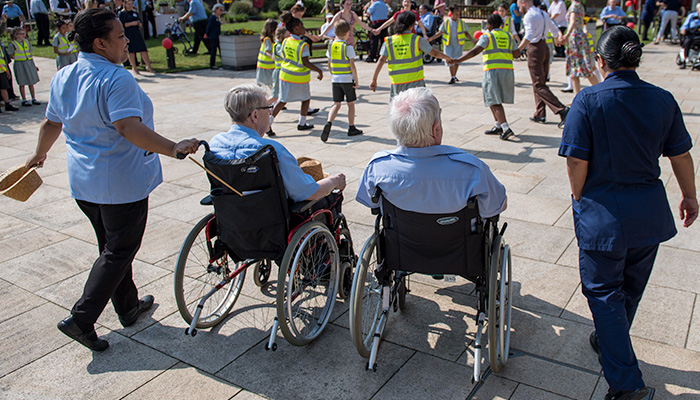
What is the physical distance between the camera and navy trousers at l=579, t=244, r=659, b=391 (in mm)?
2709

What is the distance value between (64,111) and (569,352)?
119 inches

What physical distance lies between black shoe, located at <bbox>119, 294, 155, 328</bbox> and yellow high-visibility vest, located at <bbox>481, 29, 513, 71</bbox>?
5.45 m

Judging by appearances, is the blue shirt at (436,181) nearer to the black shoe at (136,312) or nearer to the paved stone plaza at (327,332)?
the paved stone plaza at (327,332)

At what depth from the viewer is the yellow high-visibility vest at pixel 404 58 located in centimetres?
738

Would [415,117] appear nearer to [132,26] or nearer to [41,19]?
[132,26]

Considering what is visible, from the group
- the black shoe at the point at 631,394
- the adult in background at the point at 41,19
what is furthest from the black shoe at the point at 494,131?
the adult in background at the point at 41,19

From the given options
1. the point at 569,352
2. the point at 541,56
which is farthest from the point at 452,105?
the point at 569,352

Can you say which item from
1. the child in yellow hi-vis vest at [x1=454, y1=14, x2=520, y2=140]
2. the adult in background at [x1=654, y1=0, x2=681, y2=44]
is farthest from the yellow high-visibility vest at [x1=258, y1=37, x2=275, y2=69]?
the adult in background at [x1=654, y1=0, x2=681, y2=44]

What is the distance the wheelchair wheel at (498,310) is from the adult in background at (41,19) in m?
21.5

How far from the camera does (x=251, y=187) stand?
3188 millimetres

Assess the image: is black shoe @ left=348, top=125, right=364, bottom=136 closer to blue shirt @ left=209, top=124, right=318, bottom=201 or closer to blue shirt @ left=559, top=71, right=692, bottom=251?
blue shirt @ left=209, top=124, right=318, bottom=201

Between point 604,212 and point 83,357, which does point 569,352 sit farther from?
point 83,357

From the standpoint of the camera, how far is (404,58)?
24.3 ft

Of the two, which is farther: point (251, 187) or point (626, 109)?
point (251, 187)
